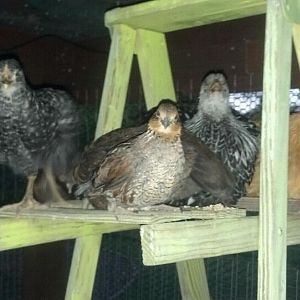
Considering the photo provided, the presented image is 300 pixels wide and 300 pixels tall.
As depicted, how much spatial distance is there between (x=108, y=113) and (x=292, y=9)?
736 mm

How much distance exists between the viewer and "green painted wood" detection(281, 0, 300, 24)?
1301mm

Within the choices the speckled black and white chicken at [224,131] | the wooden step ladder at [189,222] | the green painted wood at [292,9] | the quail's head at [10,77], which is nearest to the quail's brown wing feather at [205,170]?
the speckled black and white chicken at [224,131]

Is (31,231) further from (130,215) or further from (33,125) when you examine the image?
(33,125)

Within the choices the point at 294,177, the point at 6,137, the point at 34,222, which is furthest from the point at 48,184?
the point at 294,177

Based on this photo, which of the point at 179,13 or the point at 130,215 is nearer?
the point at 130,215

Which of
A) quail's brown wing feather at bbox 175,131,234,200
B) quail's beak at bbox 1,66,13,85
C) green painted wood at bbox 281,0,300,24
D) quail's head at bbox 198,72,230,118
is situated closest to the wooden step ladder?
green painted wood at bbox 281,0,300,24

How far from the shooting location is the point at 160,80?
2.06 meters

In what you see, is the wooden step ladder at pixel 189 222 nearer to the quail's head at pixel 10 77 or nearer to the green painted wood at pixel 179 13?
the green painted wood at pixel 179 13

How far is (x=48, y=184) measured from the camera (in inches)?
89.4

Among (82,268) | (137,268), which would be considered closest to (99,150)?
(82,268)

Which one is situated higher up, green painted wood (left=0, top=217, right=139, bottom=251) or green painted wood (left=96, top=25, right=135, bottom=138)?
green painted wood (left=96, top=25, right=135, bottom=138)

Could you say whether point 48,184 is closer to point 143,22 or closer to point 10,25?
point 143,22

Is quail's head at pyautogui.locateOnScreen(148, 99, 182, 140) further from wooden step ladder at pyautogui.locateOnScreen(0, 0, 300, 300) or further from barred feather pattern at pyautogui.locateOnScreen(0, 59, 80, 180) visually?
barred feather pattern at pyautogui.locateOnScreen(0, 59, 80, 180)

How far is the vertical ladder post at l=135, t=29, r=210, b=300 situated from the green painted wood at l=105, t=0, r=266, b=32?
0.05m
